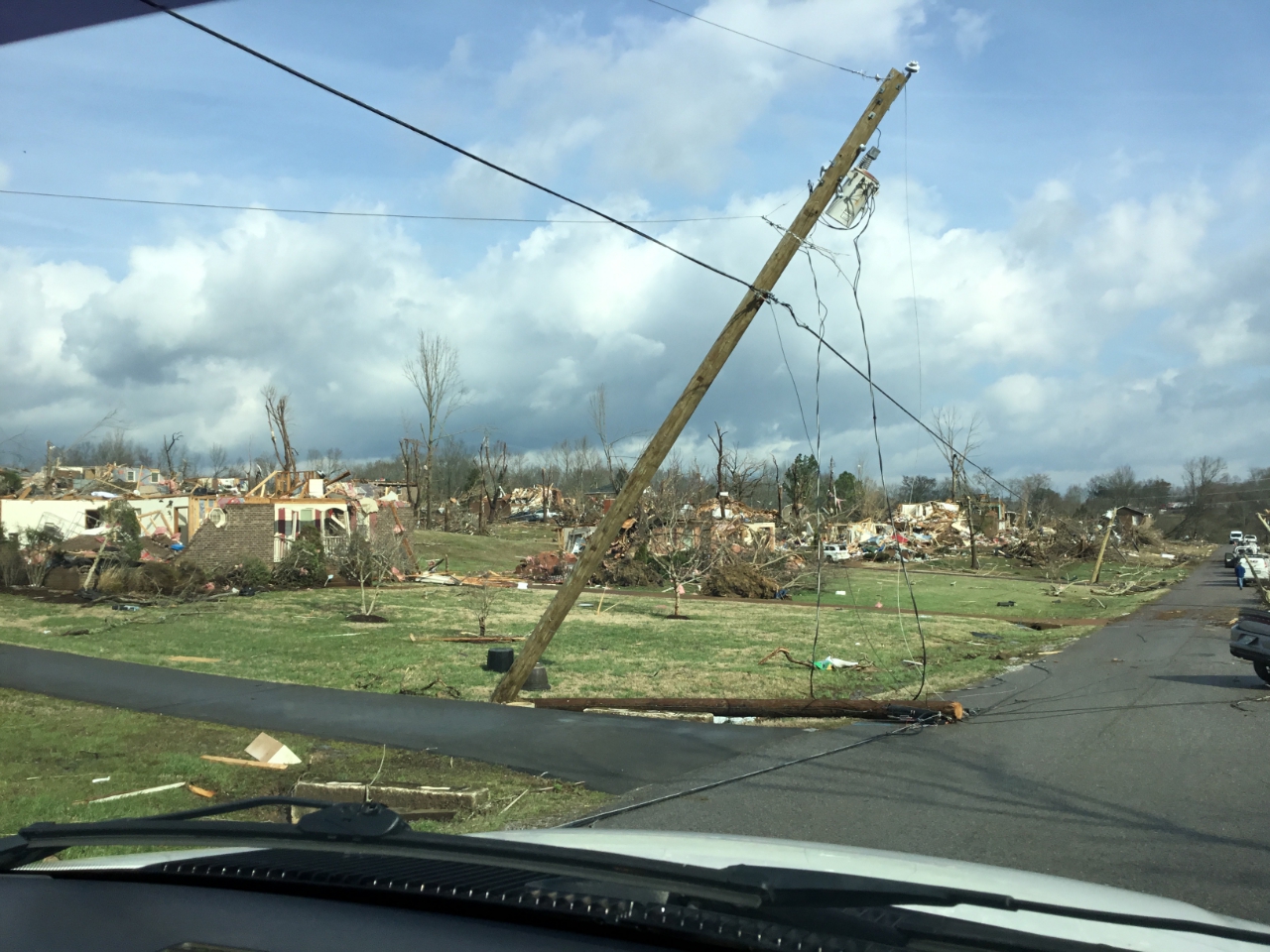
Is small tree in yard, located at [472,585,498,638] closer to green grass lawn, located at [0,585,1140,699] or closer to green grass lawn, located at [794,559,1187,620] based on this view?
green grass lawn, located at [0,585,1140,699]

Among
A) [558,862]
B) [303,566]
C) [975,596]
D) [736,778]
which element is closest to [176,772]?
[736,778]

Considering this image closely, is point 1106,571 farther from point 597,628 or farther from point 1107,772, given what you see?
point 1107,772

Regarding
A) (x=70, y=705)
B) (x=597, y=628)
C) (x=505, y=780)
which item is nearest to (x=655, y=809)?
(x=505, y=780)

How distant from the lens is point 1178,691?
1370cm

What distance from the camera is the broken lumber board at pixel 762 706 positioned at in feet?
38.8

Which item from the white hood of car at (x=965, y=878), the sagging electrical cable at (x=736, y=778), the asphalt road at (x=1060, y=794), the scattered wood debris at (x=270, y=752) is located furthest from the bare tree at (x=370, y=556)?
the white hood of car at (x=965, y=878)

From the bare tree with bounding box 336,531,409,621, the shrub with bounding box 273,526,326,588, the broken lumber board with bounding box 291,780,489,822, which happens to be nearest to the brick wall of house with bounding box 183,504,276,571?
the shrub with bounding box 273,526,326,588

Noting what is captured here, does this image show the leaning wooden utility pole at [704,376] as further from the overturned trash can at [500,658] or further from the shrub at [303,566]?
the shrub at [303,566]

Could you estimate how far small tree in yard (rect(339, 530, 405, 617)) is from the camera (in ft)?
87.0

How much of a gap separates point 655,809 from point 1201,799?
4287mm

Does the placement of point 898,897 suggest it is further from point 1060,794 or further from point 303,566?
point 303,566

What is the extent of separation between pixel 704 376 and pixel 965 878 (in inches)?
343

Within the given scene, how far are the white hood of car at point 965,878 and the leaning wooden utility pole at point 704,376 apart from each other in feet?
25.2

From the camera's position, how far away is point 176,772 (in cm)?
851
